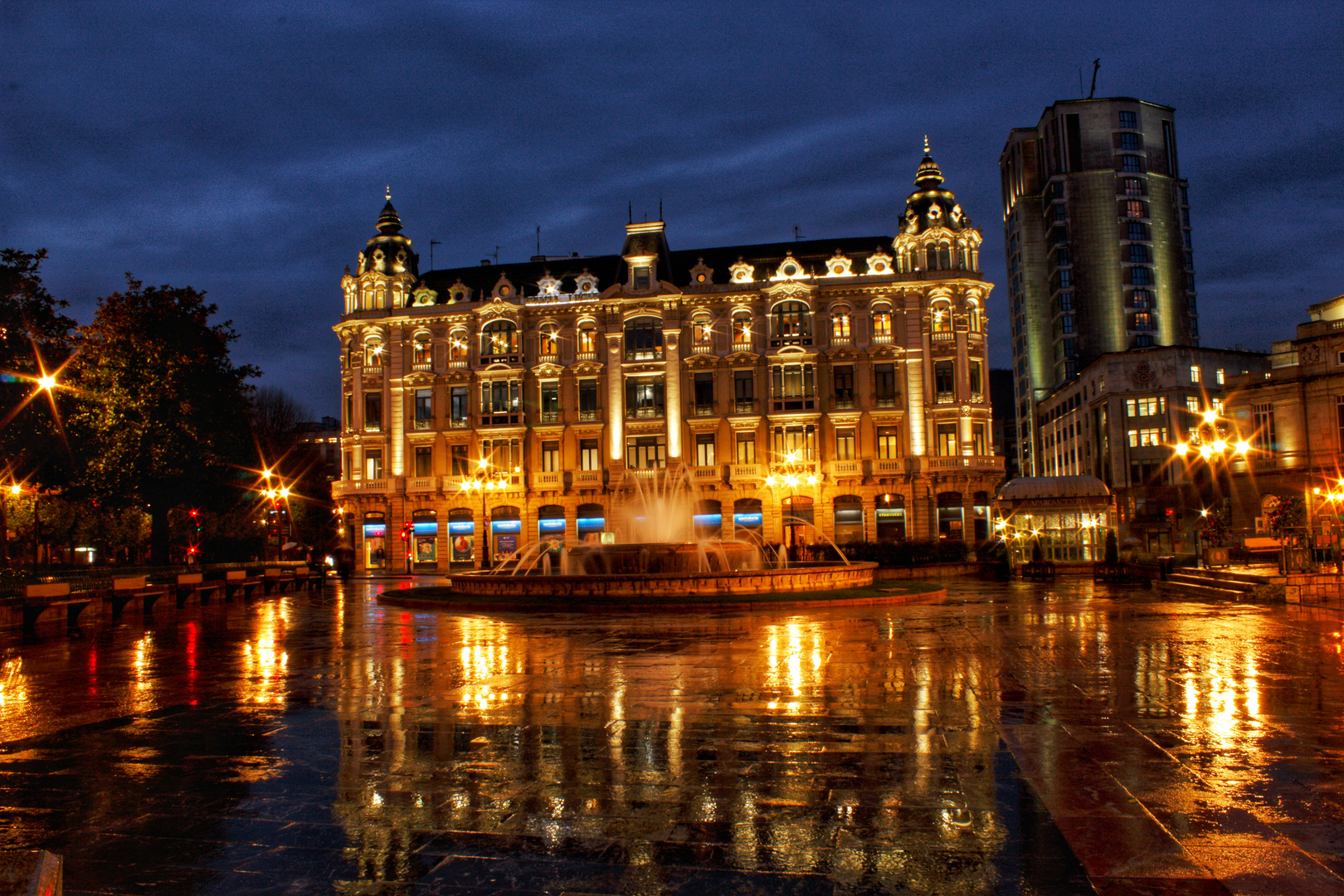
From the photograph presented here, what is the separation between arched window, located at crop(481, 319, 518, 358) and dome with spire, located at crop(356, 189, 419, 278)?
24.0 feet

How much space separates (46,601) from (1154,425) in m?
70.8

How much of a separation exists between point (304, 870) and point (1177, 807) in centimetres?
539

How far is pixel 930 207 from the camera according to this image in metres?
52.2

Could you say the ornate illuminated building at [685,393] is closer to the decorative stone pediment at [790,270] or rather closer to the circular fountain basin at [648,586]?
the decorative stone pediment at [790,270]

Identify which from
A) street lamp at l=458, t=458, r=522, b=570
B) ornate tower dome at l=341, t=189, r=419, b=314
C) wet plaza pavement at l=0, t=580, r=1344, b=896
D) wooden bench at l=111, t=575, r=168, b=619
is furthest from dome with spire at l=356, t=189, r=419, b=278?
wet plaza pavement at l=0, t=580, r=1344, b=896

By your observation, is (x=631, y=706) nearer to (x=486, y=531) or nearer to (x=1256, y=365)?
(x=486, y=531)

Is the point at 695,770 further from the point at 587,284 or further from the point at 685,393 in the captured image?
the point at 587,284

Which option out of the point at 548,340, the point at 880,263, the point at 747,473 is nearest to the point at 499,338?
the point at 548,340

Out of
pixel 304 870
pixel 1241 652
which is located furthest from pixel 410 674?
pixel 1241 652

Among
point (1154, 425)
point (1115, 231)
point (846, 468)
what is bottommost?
point (846, 468)

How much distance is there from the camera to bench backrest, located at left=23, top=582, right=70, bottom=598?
1886 centimetres

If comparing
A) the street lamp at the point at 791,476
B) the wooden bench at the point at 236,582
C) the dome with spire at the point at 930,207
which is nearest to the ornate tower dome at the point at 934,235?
the dome with spire at the point at 930,207

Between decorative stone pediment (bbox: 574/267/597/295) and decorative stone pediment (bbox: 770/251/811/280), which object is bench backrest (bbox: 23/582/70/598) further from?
decorative stone pediment (bbox: 770/251/811/280)

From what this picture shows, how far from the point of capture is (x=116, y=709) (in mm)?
9781
